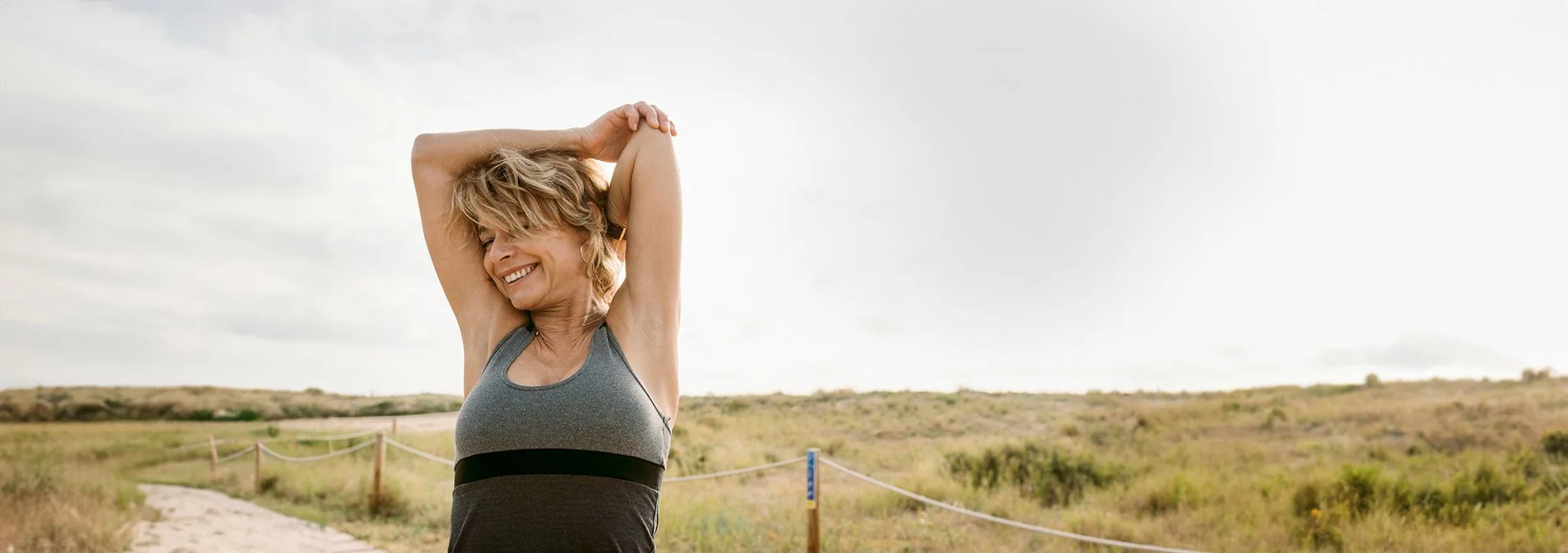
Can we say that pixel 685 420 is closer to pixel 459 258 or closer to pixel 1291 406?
pixel 1291 406

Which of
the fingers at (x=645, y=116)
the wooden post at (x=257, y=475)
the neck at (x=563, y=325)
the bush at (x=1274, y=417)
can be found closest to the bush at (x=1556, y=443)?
the bush at (x=1274, y=417)

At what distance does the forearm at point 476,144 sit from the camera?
172 cm

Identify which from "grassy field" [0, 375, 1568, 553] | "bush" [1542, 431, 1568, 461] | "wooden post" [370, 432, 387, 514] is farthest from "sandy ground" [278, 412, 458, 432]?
"bush" [1542, 431, 1568, 461]

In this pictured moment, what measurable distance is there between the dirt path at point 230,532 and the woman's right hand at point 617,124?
23.6ft

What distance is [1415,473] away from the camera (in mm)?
10266

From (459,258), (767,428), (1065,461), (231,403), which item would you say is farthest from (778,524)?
(231,403)

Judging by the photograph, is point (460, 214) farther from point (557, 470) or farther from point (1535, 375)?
point (1535, 375)

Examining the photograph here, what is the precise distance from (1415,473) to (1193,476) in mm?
2702

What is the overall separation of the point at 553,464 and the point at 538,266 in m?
0.37

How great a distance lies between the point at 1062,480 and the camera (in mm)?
10406

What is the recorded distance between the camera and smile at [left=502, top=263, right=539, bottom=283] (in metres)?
1.56

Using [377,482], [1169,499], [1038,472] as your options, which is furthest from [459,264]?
[1038,472]

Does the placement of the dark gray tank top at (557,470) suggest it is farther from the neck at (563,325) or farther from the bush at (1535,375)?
the bush at (1535,375)

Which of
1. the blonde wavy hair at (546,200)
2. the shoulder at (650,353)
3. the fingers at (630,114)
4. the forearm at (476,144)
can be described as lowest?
the shoulder at (650,353)
